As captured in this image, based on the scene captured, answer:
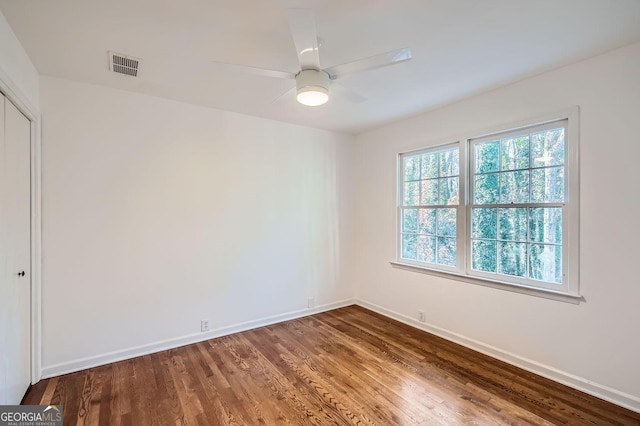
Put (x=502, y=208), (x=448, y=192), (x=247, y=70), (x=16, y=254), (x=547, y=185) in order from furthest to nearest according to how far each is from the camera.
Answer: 1. (x=448, y=192)
2. (x=502, y=208)
3. (x=547, y=185)
4. (x=16, y=254)
5. (x=247, y=70)

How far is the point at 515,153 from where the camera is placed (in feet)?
9.32

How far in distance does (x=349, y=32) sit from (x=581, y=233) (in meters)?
2.40

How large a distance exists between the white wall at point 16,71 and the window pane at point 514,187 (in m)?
3.99

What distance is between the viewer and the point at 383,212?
13.7 feet

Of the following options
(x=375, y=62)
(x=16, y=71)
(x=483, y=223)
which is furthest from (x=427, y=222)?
(x=16, y=71)

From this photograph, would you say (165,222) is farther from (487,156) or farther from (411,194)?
(487,156)

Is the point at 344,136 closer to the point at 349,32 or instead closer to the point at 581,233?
the point at 349,32

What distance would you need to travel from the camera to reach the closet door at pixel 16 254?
195 cm

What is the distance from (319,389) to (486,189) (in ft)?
8.23

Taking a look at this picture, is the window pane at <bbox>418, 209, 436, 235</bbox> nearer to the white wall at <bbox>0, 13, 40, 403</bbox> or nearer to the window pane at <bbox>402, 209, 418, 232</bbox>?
the window pane at <bbox>402, 209, 418, 232</bbox>


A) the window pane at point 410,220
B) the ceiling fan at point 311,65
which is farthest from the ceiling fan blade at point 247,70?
the window pane at point 410,220


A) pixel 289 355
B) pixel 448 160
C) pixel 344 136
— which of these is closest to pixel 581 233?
pixel 448 160

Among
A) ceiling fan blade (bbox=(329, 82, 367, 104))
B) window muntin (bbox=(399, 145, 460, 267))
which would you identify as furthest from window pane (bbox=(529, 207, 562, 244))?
ceiling fan blade (bbox=(329, 82, 367, 104))

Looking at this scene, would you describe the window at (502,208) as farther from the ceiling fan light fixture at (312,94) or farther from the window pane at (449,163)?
the ceiling fan light fixture at (312,94)
